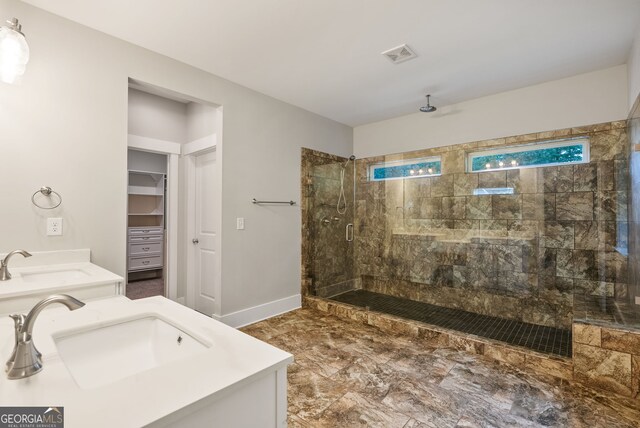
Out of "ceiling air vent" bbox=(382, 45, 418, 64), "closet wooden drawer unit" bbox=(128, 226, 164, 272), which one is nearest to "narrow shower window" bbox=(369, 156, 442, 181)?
"ceiling air vent" bbox=(382, 45, 418, 64)

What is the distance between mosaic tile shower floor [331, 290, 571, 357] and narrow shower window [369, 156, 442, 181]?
1.66 m

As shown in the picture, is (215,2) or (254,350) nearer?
(254,350)

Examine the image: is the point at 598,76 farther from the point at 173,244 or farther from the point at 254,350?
the point at 173,244

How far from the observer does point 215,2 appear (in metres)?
2.00

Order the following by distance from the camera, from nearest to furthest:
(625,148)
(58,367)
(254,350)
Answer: (58,367)
(254,350)
(625,148)

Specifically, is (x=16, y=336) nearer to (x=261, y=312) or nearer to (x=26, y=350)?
(x=26, y=350)

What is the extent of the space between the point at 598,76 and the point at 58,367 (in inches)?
169

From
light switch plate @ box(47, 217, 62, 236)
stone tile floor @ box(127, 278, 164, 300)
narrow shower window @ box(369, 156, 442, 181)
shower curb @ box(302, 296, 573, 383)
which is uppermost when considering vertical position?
narrow shower window @ box(369, 156, 442, 181)

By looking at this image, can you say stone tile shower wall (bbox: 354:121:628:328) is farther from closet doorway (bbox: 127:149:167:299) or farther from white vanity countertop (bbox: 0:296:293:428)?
closet doorway (bbox: 127:149:167:299)

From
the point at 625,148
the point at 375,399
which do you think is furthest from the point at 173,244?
the point at 625,148

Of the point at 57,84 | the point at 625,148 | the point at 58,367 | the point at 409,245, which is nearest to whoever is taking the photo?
the point at 58,367

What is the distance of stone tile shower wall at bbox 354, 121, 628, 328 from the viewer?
2838 mm

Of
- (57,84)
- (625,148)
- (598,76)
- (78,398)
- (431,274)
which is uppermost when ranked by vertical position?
(598,76)

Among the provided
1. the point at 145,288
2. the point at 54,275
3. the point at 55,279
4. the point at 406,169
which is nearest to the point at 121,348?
the point at 55,279
